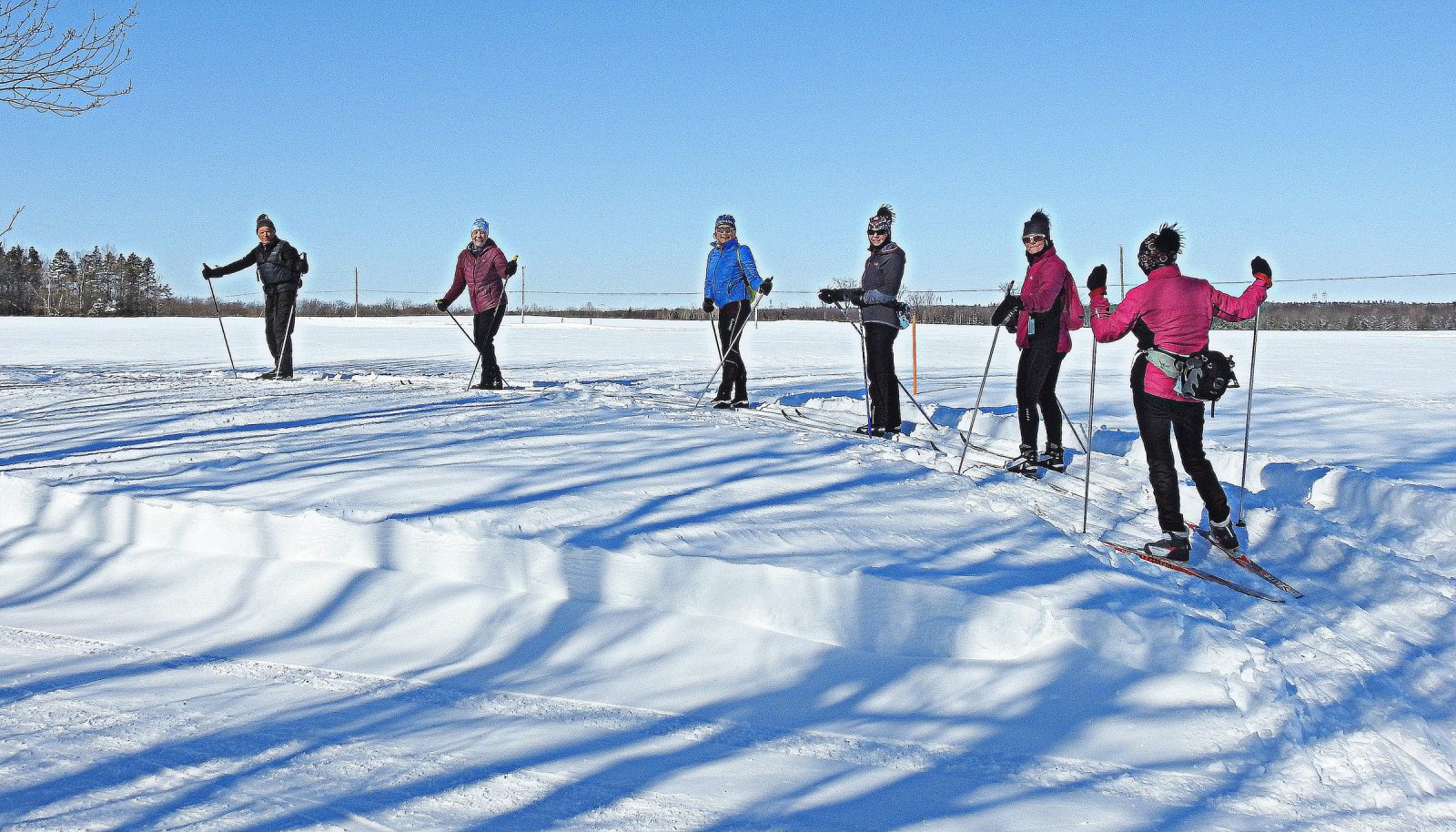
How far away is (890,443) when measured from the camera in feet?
23.8

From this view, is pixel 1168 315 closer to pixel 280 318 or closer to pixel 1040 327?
pixel 1040 327

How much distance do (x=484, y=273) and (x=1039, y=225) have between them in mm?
5682

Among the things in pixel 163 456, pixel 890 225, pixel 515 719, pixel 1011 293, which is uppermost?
pixel 890 225

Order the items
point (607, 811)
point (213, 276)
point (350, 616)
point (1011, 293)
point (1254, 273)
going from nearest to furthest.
Result: point (607, 811) → point (350, 616) → point (1254, 273) → point (1011, 293) → point (213, 276)

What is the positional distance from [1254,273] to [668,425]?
154 inches

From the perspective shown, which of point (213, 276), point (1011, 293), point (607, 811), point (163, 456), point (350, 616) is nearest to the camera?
point (607, 811)

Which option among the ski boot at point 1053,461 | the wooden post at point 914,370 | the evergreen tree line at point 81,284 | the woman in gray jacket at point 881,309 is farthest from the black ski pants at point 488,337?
the evergreen tree line at point 81,284

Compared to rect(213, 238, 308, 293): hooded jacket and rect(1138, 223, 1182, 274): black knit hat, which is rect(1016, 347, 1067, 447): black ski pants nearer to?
rect(1138, 223, 1182, 274): black knit hat

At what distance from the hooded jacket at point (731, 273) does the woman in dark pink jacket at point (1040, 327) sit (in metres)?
2.78

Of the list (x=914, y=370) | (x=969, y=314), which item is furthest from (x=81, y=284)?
(x=914, y=370)

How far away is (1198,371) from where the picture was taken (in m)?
4.66

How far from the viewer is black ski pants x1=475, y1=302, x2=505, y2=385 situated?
10016 mm

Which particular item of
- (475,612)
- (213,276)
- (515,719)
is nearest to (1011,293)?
(475,612)

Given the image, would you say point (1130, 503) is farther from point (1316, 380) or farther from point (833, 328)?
point (833, 328)
